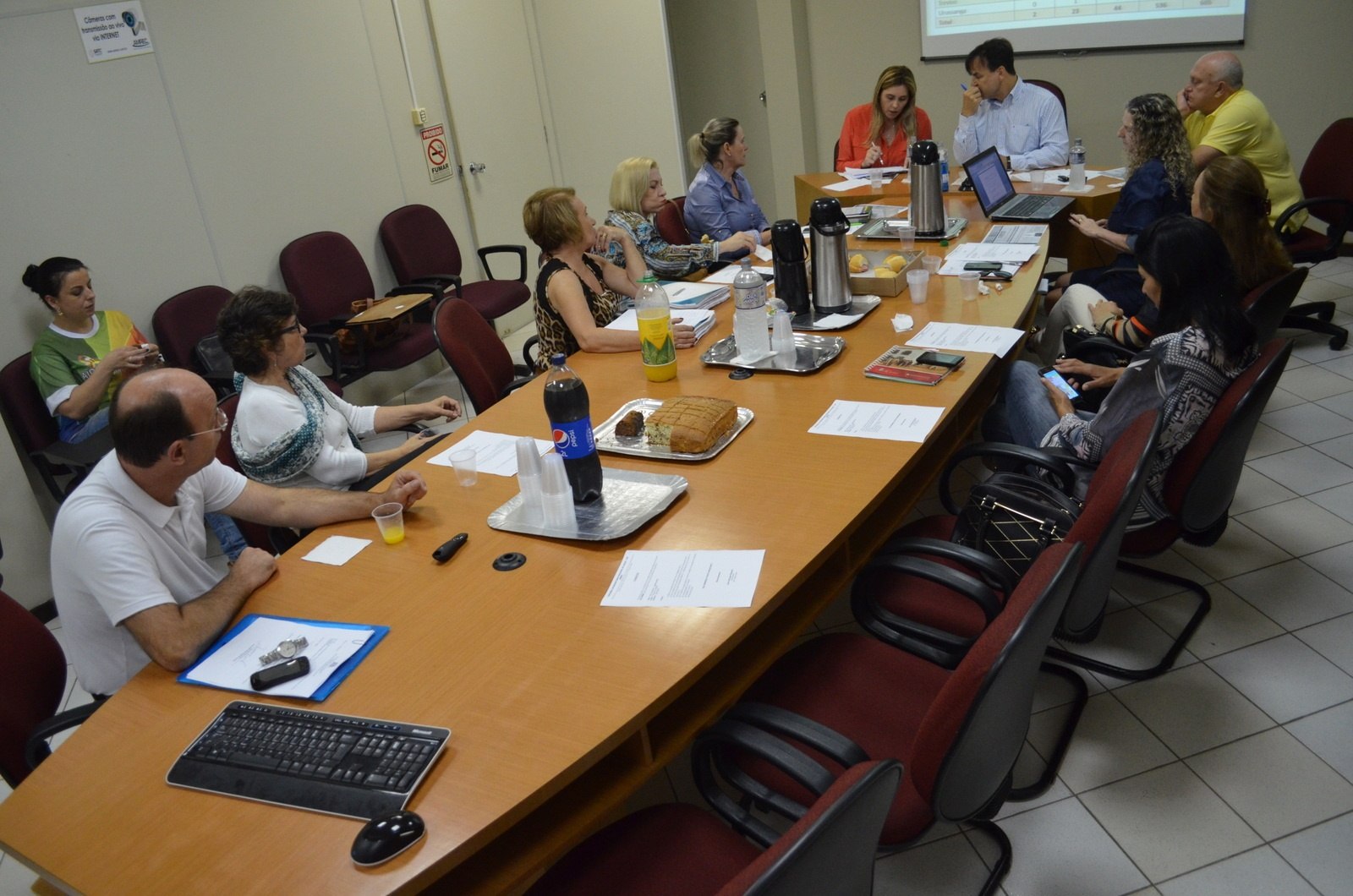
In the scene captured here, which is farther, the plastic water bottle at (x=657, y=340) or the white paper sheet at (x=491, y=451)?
the plastic water bottle at (x=657, y=340)

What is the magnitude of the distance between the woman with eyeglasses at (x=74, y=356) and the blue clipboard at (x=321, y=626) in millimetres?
2236

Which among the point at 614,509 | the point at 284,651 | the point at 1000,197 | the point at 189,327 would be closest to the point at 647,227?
the point at 1000,197

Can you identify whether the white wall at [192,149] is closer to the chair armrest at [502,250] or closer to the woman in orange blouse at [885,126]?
the chair armrest at [502,250]

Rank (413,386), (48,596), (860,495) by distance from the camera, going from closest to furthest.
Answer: (860,495) < (48,596) < (413,386)

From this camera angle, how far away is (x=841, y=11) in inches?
279

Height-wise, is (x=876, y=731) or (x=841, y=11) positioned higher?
(x=841, y=11)

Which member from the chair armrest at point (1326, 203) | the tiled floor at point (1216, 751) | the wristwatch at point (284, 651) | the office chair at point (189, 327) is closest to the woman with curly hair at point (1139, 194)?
the chair armrest at point (1326, 203)

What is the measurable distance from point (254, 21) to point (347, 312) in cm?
148

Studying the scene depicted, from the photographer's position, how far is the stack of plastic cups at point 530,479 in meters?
2.27

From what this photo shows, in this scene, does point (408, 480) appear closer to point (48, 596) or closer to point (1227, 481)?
point (1227, 481)

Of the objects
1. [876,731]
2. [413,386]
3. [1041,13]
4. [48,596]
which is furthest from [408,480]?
[1041,13]

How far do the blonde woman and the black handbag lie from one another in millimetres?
2087

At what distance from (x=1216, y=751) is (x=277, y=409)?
2.74m

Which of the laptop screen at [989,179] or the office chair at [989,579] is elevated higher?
the laptop screen at [989,179]
